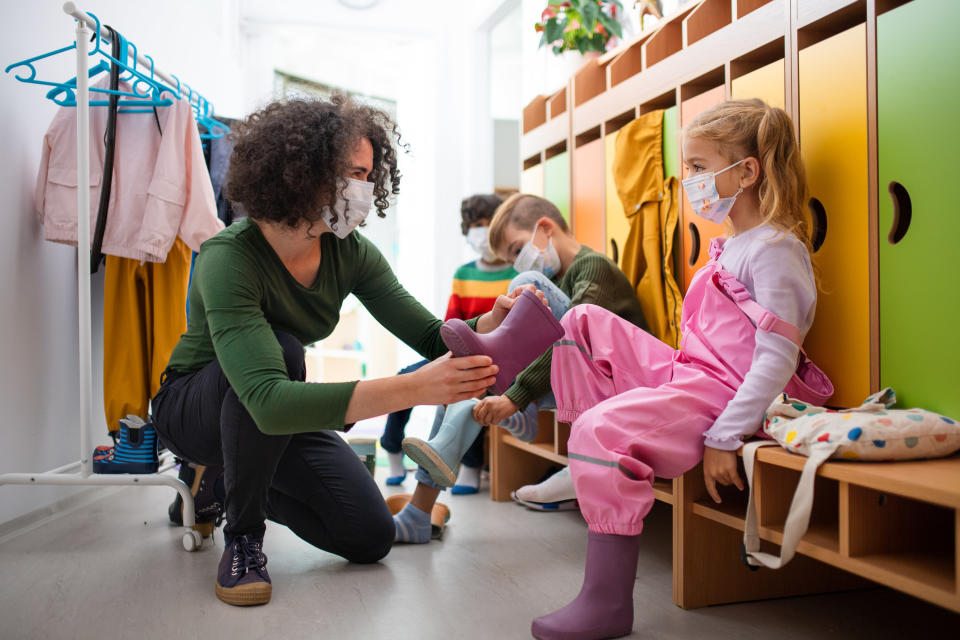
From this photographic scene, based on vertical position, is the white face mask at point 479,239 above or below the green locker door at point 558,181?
below

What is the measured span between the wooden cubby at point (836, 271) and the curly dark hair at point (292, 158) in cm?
83

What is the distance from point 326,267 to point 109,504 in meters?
1.23

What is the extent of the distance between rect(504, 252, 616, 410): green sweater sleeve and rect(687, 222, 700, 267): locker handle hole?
208mm

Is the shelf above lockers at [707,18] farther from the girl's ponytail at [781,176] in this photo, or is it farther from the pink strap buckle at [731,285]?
the pink strap buckle at [731,285]

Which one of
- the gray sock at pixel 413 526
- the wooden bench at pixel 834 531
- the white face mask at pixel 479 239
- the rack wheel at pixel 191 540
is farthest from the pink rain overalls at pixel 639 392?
the white face mask at pixel 479 239

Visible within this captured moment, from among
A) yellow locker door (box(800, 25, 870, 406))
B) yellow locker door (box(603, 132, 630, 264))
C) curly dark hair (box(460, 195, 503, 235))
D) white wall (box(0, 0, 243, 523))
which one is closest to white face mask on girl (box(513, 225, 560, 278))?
yellow locker door (box(603, 132, 630, 264))

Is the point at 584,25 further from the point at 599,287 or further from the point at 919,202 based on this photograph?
the point at 919,202

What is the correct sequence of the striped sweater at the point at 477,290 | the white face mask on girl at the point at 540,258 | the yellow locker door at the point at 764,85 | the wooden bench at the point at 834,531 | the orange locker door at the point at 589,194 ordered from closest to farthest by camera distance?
1. the wooden bench at the point at 834,531
2. the yellow locker door at the point at 764,85
3. the white face mask on girl at the point at 540,258
4. the orange locker door at the point at 589,194
5. the striped sweater at the point at 477,290

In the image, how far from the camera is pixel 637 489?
1176mm

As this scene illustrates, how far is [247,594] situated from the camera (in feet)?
4.48

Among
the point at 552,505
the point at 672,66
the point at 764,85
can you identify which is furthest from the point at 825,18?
the point at 552,505

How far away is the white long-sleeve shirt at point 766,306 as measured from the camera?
1222 mm

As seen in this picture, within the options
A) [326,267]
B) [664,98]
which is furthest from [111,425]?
[664,98]

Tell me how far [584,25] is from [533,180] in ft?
Result: 1.89
